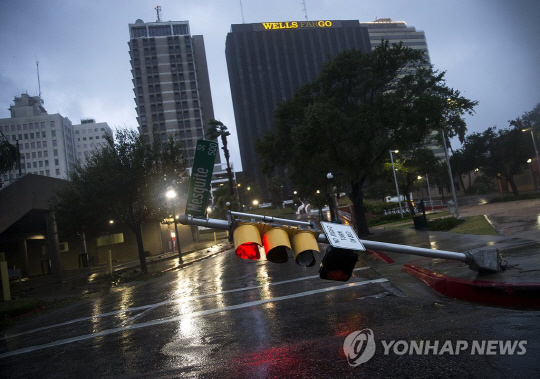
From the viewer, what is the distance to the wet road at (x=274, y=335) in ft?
13.6

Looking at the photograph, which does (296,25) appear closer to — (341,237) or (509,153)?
(509,153)

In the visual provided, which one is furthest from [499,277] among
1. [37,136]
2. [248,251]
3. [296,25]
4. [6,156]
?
[296,25]

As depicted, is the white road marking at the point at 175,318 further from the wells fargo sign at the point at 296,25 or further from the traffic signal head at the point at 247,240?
the wells fargo sign at the point at 296,25

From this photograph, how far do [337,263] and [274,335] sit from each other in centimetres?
234

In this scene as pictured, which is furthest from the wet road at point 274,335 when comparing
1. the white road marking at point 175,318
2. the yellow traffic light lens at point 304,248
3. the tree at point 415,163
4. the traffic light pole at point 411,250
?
the tree at point 415,163

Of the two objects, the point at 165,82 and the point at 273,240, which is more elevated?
the point at 165,82

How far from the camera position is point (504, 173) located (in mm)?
48219

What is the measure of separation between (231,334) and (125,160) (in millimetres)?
15030

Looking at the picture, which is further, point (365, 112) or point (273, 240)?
point (365, 112)

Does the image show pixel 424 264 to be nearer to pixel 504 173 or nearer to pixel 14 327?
pixel 14 327

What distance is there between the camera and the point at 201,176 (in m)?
4.00

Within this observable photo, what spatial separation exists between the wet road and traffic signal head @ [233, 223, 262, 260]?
1342 millimetres

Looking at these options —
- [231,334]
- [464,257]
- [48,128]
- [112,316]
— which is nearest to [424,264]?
[464,257]

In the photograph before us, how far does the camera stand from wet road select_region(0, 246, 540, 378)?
4.15m
